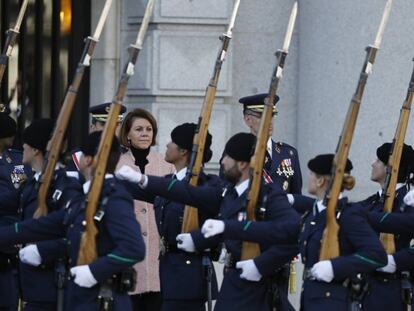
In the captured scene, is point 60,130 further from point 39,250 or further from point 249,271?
point 249,271

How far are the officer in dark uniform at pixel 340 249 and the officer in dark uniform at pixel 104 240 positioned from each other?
1.05 meters

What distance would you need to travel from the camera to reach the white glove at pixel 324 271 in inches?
408

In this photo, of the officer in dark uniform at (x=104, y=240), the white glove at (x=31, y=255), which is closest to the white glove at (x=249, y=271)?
the officer in dark uniform at (x=104, y=240)

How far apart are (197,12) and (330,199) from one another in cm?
434

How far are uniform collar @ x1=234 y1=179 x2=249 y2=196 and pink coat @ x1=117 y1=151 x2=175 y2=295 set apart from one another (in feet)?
5.88

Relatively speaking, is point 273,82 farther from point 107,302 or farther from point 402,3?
point 402,3

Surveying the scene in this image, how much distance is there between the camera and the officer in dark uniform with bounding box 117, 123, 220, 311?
11.6 metres

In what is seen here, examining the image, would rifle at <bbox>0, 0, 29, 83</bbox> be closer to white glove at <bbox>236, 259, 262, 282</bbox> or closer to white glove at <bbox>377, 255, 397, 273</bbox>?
white glove at <bbox>236, 259, 262, 282</bbox>

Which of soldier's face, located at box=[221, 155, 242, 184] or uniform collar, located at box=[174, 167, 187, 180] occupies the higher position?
soldier's face, located at box=[221, 155, 242, 184]

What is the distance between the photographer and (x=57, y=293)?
10.8 m

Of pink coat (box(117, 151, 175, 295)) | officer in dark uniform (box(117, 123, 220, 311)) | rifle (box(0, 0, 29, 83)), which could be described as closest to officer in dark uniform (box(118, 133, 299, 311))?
officer in dark uniform (box(117, 123, 220, 311))

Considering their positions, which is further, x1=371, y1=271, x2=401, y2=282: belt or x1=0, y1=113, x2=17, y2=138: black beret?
x1=0, y1=113, x2=17, y2=138: black beret

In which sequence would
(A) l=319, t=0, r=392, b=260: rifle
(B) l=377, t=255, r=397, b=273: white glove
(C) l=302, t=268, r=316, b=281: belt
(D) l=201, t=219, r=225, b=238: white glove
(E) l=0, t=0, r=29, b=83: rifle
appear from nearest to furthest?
1. (D) l=201, t=219, r=225, b=238: white glove
2. (A) l=319, t=0, r=392, b=260: rifle
3. (C) l=302, t=268, r=316, b=281: belt
4. (B) l=377, t=255, r=397, b=273: white glove
5. (E) l=0, t=0, r=29, b=83: rifle

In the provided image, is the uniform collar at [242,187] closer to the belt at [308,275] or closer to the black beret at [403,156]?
the belt at [308,275]
